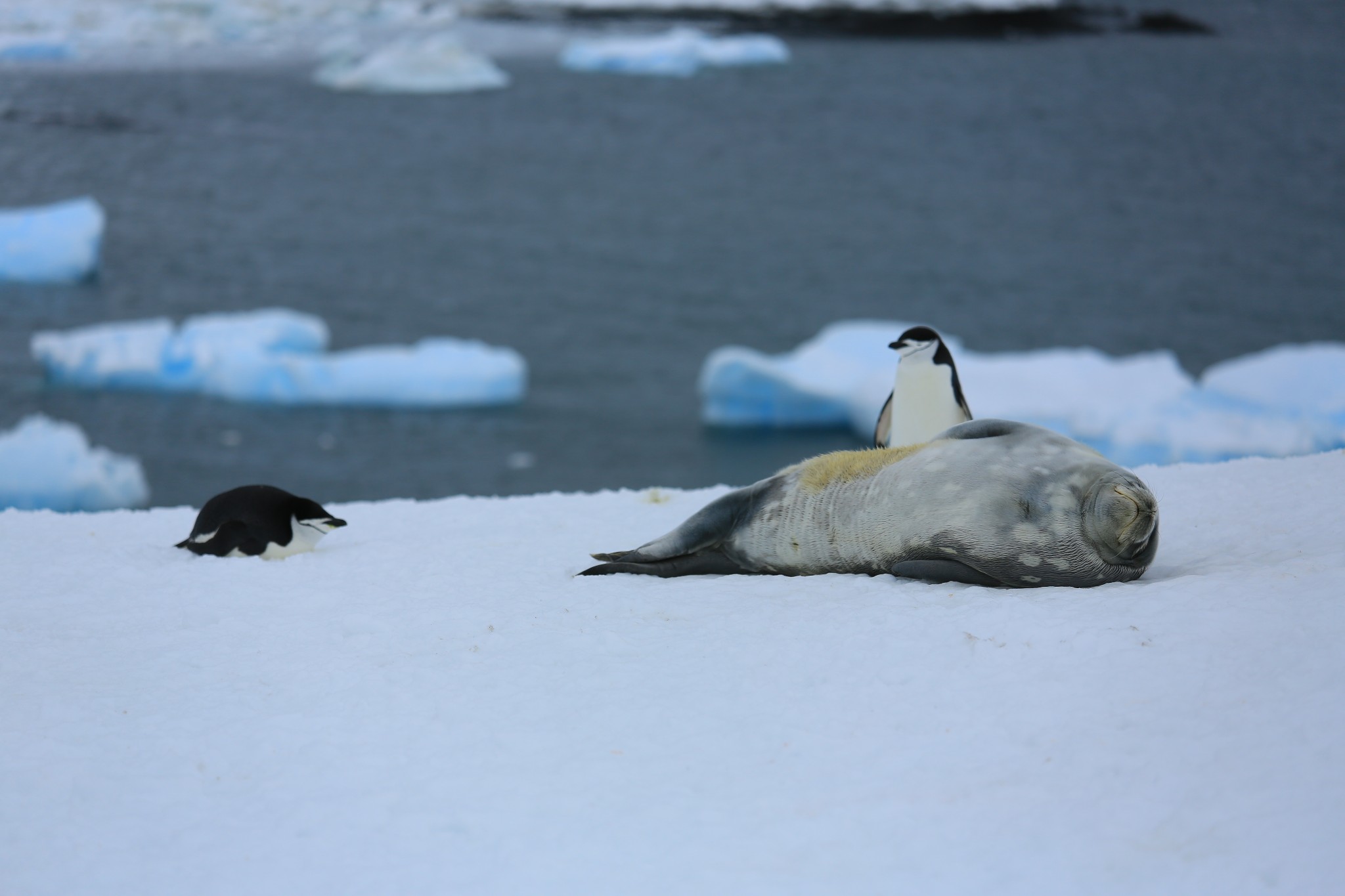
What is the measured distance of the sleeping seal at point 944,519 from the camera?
8.08 feet

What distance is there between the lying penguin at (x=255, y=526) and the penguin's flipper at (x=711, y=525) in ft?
3.75

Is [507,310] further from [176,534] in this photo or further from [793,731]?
[793,731]

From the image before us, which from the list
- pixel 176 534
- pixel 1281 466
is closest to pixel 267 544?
pixel 176 534

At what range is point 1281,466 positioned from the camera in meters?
3.83

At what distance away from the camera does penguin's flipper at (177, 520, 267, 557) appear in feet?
10.8

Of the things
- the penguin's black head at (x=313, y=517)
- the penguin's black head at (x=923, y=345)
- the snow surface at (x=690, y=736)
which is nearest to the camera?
the snow surface at (x=690, y=736)

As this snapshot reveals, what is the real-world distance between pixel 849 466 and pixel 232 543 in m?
1.78

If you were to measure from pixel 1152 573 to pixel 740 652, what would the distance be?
1065 mm

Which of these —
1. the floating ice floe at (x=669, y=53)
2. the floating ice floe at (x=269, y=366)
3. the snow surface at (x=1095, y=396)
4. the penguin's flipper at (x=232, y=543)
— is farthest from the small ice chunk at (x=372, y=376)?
the floating ice floe at (x=669, y=53)

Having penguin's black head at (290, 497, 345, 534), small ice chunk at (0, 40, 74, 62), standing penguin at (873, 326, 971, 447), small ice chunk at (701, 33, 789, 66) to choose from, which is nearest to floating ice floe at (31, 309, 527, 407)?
small ice chunk at (0, 40, 74, 62)

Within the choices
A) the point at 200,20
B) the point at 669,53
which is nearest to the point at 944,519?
the point at 200,20

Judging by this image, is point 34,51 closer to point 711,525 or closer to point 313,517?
point 313,517

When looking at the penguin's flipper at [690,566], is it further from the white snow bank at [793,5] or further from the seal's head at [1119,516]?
the white snow bank at [793,5]

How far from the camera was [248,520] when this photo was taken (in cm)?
334
